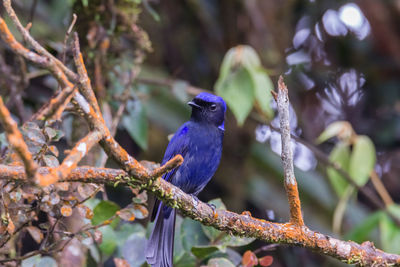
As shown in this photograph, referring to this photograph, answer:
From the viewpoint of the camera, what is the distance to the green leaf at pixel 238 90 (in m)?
3.55

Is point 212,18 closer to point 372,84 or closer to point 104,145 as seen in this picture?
point 372,84

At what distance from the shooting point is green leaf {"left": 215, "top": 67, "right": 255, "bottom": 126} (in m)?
3.55

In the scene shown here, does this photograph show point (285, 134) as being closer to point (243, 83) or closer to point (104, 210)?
→ point (104, 210)

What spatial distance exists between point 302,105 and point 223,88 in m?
2.35

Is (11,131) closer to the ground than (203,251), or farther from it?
closer to the ground

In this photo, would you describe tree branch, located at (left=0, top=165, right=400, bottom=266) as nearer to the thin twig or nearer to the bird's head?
the thin twig

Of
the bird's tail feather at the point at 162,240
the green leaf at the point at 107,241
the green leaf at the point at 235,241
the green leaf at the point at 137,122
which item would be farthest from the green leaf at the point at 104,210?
the green leaf at the point at 137,122

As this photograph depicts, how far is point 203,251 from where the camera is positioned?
2730 mm

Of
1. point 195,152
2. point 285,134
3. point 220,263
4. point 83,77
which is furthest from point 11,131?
point 195,152

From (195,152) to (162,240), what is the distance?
65cm

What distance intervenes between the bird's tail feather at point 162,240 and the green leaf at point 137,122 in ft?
2.04

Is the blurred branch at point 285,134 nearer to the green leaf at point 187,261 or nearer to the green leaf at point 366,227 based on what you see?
the green leaf at point 187,261

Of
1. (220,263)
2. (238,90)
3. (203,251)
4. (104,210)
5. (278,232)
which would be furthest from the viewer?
(238,90)

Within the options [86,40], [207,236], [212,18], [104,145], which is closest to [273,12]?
[212,18]
